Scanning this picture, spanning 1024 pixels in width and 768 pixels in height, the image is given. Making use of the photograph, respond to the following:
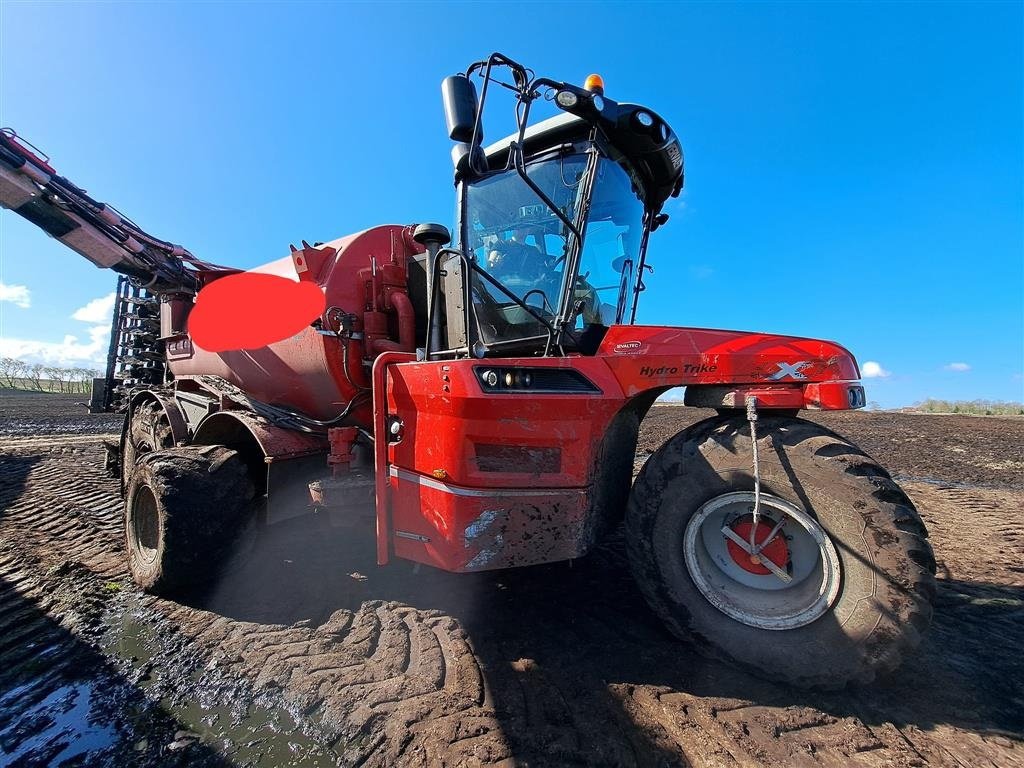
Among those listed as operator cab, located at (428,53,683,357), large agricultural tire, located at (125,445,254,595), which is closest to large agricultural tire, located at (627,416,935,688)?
operator cab, located at (428,53,683,357)

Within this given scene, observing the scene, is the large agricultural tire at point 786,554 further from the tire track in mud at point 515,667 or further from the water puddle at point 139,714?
the water puddle at point 139,714

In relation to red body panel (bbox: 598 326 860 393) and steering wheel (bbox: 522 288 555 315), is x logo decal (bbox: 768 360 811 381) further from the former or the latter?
steering wheel (bbox: 522 288 555 315)

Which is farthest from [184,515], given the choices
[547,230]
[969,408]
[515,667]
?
[969,408]

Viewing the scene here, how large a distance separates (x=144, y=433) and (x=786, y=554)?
6.40m

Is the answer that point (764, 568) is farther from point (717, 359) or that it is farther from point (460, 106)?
point (460, 106)

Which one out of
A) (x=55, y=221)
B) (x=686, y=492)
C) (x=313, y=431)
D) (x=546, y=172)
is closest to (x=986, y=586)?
(x=686, y=492)

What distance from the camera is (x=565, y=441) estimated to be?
2.50 m

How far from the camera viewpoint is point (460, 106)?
8.00ft

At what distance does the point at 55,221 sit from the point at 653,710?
22.7 feet

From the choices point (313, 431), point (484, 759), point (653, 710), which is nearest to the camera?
point (484, 759)

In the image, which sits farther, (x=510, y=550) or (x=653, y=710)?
(x=510, y=550)

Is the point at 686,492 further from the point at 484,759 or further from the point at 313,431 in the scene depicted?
the point at 313,431

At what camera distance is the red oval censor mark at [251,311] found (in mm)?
3619

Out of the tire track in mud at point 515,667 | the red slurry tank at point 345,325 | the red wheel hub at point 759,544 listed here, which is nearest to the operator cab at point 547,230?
the red slurry tank at point 345,325
